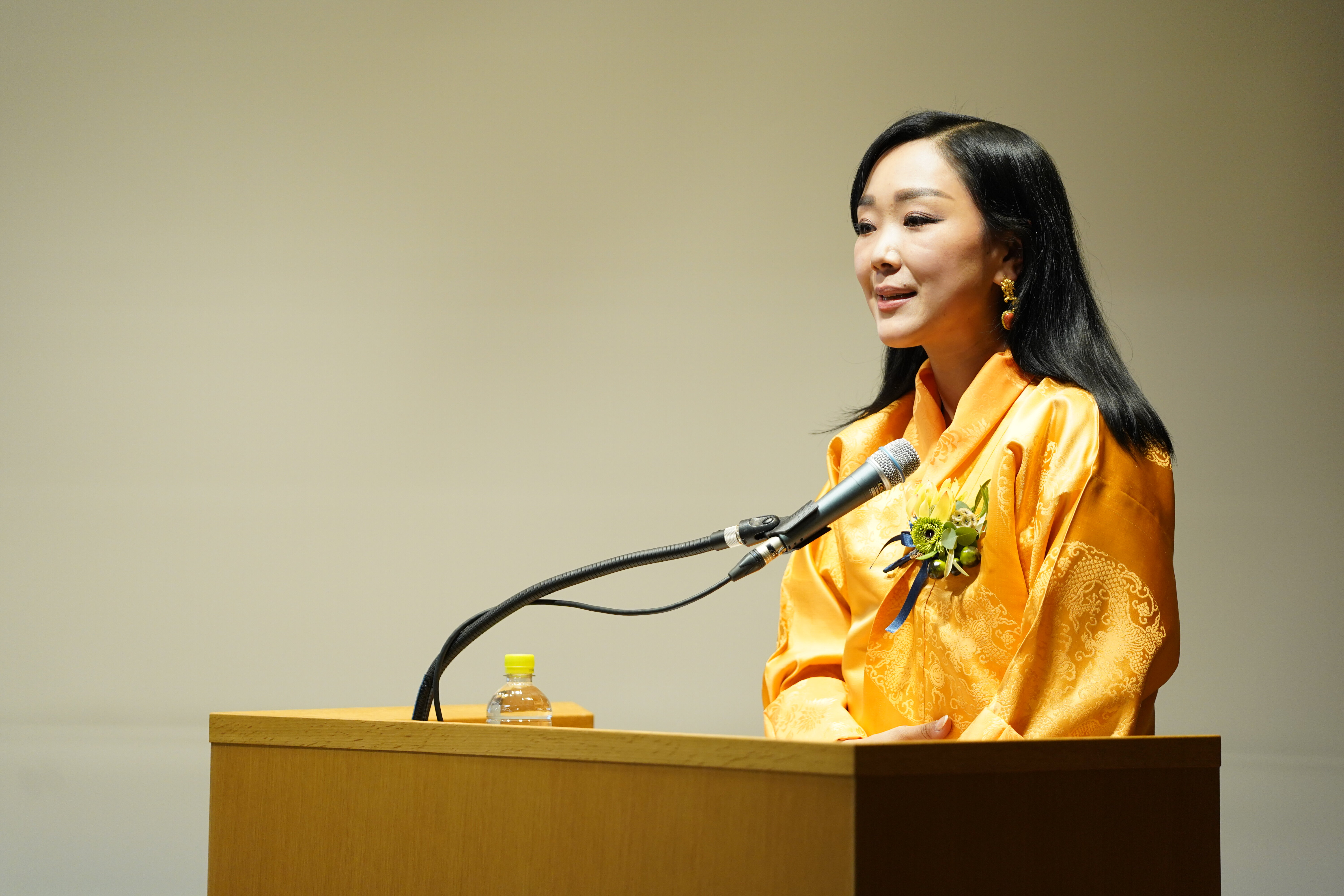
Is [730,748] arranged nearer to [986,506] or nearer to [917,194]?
[986,506]

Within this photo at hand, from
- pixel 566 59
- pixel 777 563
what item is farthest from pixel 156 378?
pixel 777 563

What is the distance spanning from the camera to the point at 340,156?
308 centimetres

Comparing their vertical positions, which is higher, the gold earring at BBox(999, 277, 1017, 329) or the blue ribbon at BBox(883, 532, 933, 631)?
the gold earring at BBox(999, 277, 1017, 329)

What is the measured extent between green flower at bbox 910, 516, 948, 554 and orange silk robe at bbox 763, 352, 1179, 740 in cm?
6

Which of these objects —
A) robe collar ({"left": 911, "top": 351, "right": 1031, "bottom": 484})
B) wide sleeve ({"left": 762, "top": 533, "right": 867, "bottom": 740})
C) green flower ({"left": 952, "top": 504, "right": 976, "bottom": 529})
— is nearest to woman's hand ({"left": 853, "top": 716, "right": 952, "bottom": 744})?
wide sleeve ({"left": 762, "top": 533, "right": 867, "bottom": 740})

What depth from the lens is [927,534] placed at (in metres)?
1.47

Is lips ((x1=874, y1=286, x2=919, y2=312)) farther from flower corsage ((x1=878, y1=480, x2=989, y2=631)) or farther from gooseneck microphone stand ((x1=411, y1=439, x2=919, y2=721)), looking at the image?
gooseneck microphone stand ((x1=411, y1=439, x2=919, y2=721))

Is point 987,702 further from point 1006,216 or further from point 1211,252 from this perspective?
point 1211,252

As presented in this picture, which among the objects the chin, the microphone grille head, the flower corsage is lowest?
the flower corsage

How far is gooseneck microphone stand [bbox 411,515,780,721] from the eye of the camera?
3.58 feet

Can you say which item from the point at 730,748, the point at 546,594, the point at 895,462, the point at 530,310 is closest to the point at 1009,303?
the point at 895,462

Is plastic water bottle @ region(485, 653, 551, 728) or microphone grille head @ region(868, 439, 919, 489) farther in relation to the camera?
plastic water bottle @ region(485, 653, 551, 728)

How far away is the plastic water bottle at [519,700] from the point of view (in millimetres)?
1431

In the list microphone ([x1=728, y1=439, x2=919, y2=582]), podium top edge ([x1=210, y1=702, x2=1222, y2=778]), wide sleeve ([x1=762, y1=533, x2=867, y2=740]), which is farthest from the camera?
wide sleeve ([x1=762, y1=533, x2=867, y2=740])
